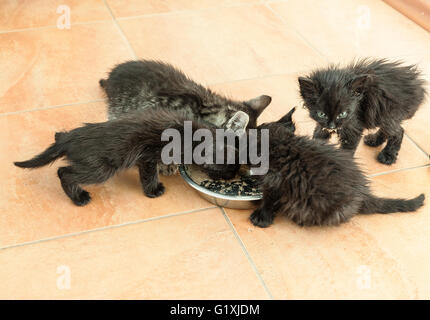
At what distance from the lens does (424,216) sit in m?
2.38

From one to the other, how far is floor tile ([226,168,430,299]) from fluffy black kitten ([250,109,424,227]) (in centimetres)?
8

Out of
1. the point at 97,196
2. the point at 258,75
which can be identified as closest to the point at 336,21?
the point at 258,75

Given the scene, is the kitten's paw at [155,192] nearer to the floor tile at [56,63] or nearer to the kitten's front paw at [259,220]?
the kitten's front paw at [259,220]

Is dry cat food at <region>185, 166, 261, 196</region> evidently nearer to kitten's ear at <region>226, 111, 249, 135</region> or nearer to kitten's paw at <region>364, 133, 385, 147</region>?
kitten's ear at <region>226, 111, 249, 135</region>

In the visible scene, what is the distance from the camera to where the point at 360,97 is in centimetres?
236

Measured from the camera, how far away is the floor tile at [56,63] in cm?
309

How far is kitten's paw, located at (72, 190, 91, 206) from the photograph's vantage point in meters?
2.36

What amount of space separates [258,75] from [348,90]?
43.5 inches

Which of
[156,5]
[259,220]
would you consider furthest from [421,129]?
[156,5]

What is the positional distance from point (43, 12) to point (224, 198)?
2.51 m

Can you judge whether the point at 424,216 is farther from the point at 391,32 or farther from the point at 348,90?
the point at 391,32

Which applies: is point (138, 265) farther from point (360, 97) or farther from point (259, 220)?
point (360, 97)

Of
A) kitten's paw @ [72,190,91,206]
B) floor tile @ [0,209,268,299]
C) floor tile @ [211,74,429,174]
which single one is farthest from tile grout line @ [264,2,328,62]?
kitten's paw @ [72,190,91,206]

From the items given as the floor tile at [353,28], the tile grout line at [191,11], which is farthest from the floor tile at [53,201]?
the floor tile at [353,28]
